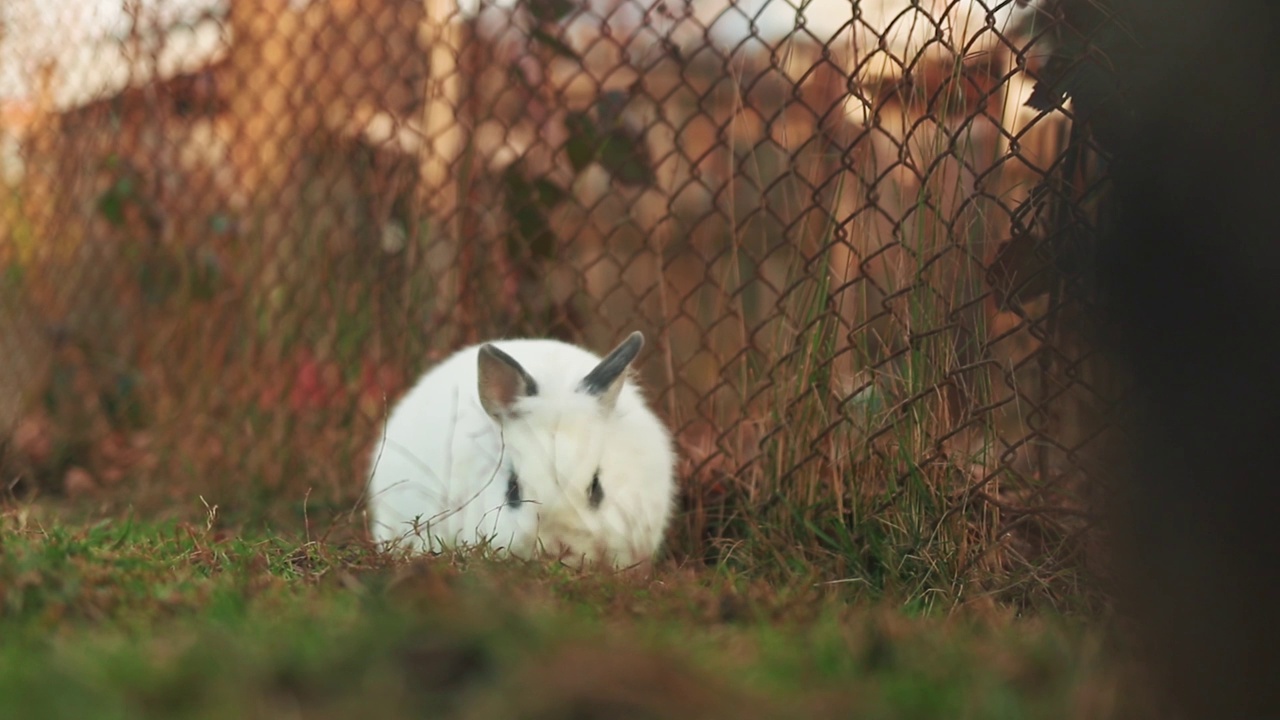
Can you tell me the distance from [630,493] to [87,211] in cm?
311

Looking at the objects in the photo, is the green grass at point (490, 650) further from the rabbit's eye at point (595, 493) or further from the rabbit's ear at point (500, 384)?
the rabbit's ear at point (500, 384)

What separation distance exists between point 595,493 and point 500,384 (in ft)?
1.22

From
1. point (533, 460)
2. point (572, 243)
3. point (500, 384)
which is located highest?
point (572, 243)

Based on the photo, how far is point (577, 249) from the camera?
4188 mm

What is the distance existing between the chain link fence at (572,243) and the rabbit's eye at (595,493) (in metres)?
0.36

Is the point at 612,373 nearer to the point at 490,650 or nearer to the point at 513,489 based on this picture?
the point at 513,489

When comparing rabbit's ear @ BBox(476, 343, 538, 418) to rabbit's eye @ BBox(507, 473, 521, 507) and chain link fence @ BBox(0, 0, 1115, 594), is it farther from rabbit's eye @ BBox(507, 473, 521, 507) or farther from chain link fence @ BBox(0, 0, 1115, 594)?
chain link fence @ BBox(0, 0, 1115, 594)

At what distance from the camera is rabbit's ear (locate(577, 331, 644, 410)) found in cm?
308

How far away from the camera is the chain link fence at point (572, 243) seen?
2777 mm

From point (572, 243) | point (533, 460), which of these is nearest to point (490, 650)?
point (533, 460)

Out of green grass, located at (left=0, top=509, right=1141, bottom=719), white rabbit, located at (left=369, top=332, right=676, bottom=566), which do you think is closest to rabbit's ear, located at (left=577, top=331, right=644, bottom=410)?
white rabbit, located at (left=369, top=332, right=676, bottom=566)

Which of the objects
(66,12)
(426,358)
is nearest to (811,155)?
(426,358)

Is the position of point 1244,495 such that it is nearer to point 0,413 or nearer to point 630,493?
point 630,493

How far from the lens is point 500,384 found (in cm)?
307
